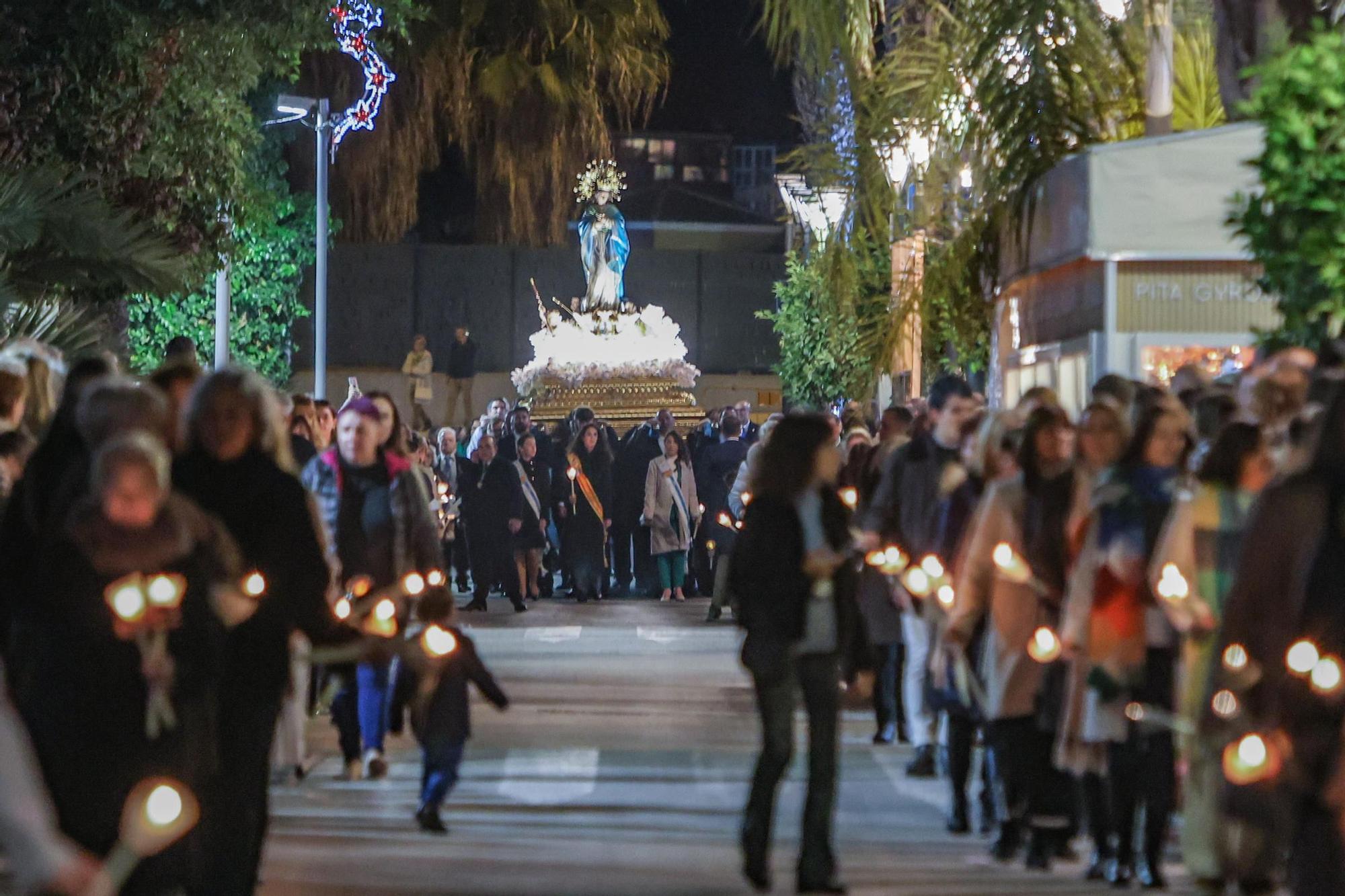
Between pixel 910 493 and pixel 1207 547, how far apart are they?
3741mm

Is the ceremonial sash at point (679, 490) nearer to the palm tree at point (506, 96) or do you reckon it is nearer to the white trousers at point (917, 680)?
the white trousers at point (917, 680)

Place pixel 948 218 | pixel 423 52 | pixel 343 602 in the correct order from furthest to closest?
1. pixel 423 52
2. pixel 948 218
3. pixel 343 602

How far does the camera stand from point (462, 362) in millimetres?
48312

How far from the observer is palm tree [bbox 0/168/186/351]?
45.7 feet

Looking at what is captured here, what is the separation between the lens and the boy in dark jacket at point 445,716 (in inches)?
381

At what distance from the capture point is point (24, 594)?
589cm

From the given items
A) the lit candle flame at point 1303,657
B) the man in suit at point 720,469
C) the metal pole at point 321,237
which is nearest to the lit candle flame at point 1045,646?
the lit candle flame at point 1303,657

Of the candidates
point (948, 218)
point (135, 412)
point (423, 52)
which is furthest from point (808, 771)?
point (423, 52)

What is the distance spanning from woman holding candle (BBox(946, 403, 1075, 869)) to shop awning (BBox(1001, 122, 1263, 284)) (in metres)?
5.21

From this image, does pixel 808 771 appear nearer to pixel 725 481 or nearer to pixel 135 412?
pixel 135 412

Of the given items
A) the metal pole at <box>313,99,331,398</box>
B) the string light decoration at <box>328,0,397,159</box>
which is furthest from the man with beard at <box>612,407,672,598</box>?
the metal pole at <box>313,99,331,398</box>

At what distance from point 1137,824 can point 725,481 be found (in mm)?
12975

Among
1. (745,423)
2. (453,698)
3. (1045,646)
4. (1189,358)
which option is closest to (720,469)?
(745,423)

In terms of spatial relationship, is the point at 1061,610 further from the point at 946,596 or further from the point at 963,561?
the point at 946,596
